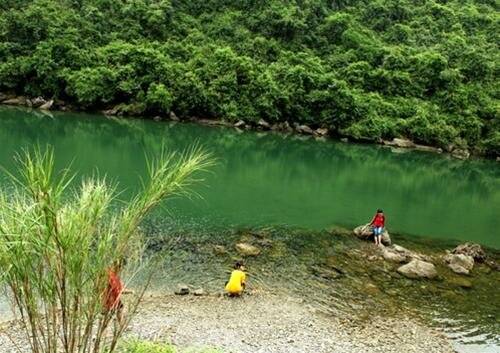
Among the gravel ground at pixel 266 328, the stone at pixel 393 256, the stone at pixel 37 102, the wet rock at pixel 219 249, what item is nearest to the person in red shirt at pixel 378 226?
the stone at pixel 393 256

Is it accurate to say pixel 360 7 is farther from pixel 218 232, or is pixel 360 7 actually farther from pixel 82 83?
pixel 218 232

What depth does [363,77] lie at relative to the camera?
233 feet

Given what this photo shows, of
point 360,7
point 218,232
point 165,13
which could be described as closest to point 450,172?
point 218,232

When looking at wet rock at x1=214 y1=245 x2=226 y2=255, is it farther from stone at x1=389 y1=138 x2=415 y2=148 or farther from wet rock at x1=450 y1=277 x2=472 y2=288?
stone at x1=389 y1=138 x2=415 y2=148

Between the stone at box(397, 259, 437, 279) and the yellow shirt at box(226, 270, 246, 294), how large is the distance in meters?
7.38

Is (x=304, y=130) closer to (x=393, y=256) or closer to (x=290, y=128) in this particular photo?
(x=290, y=128)

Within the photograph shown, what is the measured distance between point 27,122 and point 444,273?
3973 centimetres

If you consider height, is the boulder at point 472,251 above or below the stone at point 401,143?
above

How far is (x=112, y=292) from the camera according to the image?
4777 millimetres

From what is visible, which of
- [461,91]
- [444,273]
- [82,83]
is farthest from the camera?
[461,91]

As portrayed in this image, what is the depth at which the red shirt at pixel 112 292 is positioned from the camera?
4492 mm

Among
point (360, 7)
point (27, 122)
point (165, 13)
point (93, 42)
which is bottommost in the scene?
point (27, 122)

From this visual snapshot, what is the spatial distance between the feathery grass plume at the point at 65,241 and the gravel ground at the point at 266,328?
684cm

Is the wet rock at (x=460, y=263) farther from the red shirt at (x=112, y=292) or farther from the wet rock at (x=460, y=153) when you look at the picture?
the wet rock at (x=460, y=153)
